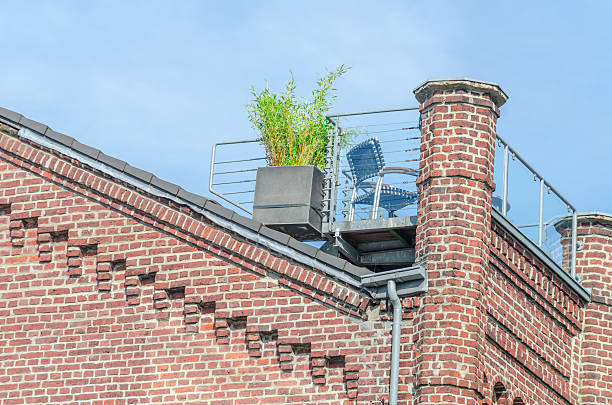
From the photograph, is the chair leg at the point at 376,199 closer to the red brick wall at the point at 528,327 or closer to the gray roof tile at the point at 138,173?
the red brick wall at the point at 528,327

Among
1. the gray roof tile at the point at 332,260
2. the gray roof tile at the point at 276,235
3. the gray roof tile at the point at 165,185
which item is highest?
the gray roof tile at the point at 165,185

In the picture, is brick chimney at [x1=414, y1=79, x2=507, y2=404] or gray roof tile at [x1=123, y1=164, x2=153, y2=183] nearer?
brick chimney at [x1=414, y1=79, x2=507, y2=404]

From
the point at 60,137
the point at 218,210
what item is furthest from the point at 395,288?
the point at 60,137

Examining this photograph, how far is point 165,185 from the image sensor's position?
15.3 m

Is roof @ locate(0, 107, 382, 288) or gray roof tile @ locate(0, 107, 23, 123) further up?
gray roof tile @ locate(0, 107, 23, 123)

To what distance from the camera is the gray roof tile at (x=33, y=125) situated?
52.9 feet

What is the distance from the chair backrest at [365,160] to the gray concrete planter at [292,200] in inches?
18.9

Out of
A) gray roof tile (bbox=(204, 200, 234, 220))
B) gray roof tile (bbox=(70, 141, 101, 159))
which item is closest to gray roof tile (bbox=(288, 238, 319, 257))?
gray roof tile (bbox=(204, 200, 234, 220))

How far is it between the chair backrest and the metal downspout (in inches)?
115

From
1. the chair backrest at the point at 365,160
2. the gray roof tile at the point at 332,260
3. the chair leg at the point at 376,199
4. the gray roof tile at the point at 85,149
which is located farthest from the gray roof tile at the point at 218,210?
the chair backrest at the point at 365,160

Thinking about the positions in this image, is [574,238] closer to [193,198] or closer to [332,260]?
[332,260]

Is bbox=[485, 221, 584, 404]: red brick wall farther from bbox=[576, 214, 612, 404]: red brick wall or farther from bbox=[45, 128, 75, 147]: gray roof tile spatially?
bbox=[45, 128, 75, 147]: gray roof tile

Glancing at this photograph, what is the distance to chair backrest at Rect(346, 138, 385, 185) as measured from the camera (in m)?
16.4

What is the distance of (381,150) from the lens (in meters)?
16.4
